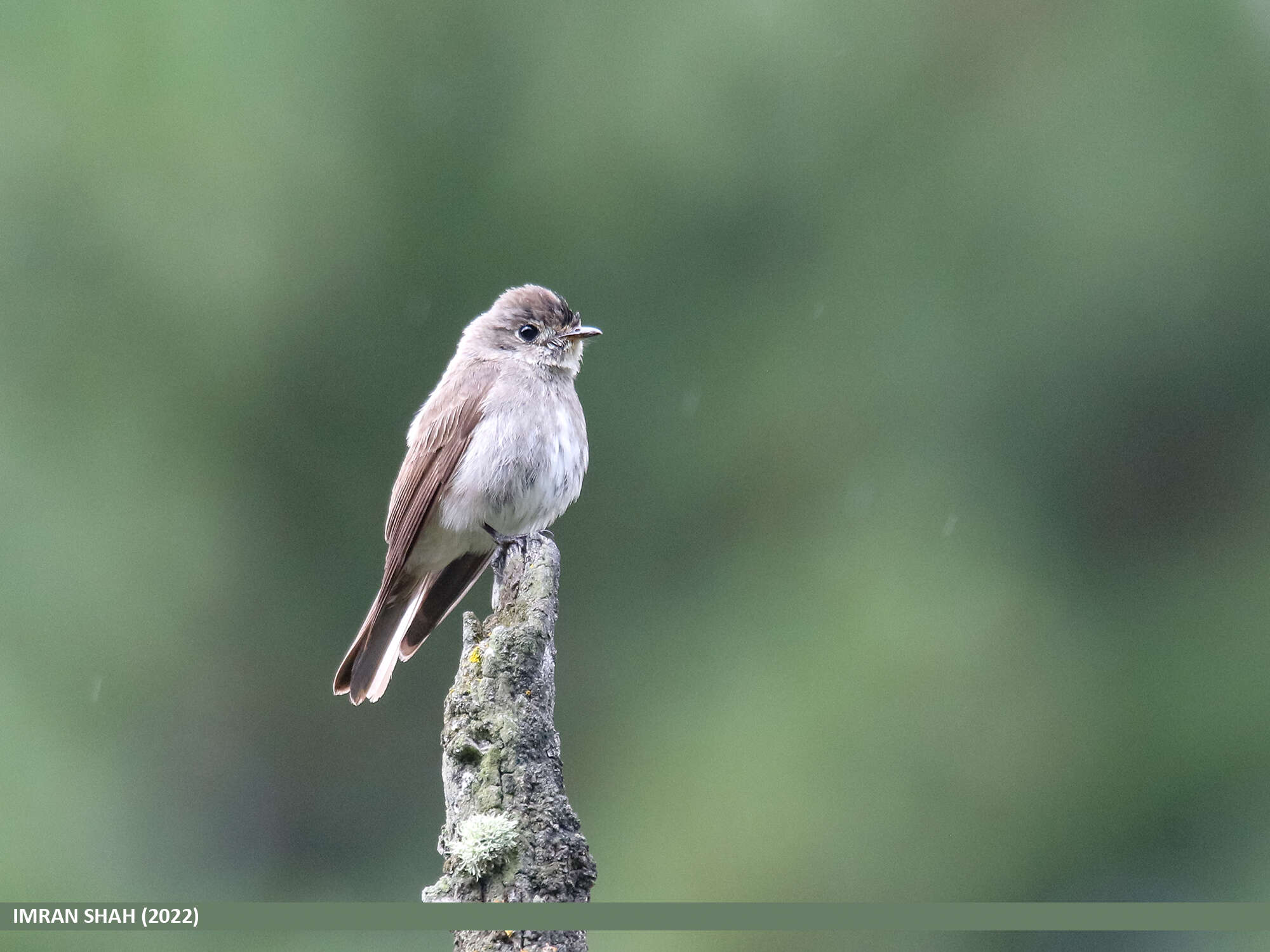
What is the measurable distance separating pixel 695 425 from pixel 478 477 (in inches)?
314

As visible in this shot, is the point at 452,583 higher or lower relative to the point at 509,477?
lower

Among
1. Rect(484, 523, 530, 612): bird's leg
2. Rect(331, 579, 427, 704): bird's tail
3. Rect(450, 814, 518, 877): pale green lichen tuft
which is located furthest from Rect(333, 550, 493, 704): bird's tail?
Rect(450, 814, 518, 877): pale green lichen tuft

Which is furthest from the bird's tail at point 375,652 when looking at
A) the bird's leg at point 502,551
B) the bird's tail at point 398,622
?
the bird's leg at point 502,551

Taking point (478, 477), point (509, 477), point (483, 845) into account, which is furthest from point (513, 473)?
point (483, 845)

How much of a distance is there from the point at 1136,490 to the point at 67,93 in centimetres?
1029

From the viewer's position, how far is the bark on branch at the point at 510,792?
3.27 meters

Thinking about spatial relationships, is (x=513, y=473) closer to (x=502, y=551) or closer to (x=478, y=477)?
(x=478, y=477)

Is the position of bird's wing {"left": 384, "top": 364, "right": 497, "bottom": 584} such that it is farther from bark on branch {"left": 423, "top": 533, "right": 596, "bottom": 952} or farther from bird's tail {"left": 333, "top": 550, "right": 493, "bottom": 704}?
bark on branch {"left": 423, "top": 533, "right": 596, "bottom": 952}

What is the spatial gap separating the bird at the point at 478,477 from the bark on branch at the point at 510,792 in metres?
2.41

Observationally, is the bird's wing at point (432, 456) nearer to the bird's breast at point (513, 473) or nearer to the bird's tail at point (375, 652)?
the bird's breast at point (513, 473)

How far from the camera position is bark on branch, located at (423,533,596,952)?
10.7 feet

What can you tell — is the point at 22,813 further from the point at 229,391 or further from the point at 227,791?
the point at 229,391

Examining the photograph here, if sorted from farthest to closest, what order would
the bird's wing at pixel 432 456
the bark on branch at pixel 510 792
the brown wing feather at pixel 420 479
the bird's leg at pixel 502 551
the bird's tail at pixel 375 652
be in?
the bird's wing at pixel 432 456 < the brown wing feather at pixel 420 479 < the bird's tail at pixel 375 652 < the bird's leg at pixel 502 551 < the bark on branch at pixel 510 792

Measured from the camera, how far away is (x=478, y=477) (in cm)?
642
